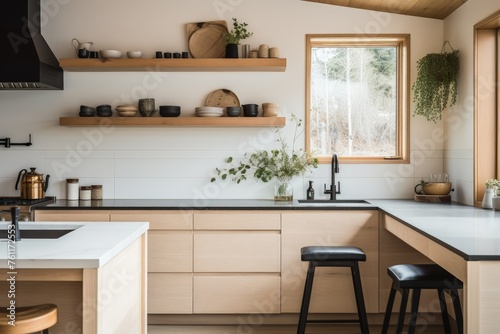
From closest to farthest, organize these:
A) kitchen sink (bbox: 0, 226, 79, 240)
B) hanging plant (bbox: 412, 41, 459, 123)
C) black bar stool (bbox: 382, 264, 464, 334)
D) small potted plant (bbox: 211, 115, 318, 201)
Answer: kitchen sink (bbox: 0, 226, 79, 240), black bar stool (bbox: 382, 264, 464, 334), hanging plant (bbox: 412, 41, 459, 123), small potted plant (bbox: 211, 115, 318, 201)

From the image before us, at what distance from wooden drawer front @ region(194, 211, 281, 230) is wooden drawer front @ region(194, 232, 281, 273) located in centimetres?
5

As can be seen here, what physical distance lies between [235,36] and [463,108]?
194cm

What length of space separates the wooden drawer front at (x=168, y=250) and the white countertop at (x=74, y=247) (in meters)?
1.24

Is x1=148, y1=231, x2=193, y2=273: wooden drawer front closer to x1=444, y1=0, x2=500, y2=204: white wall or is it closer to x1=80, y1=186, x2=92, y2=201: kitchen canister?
x1=80, y1=186, x2=92, y2=201: kitchen canister

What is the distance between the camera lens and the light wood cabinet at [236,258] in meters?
3.94

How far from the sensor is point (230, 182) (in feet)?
15.0

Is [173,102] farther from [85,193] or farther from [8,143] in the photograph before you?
[8,143]

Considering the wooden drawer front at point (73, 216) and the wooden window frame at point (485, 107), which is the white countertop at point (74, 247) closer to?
the wooden drawer front at point (73, 216)

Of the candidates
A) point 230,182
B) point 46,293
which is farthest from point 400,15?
point 46,293

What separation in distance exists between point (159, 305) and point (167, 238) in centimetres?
51

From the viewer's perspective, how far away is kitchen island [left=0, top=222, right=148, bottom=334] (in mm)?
1901

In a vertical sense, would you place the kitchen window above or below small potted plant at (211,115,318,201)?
above

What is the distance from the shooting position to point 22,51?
13.3ft

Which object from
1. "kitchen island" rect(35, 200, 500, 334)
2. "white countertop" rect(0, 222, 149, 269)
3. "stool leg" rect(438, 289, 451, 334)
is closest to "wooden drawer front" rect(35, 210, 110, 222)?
"kitchen island" rect(35, 200, 500, 334)
